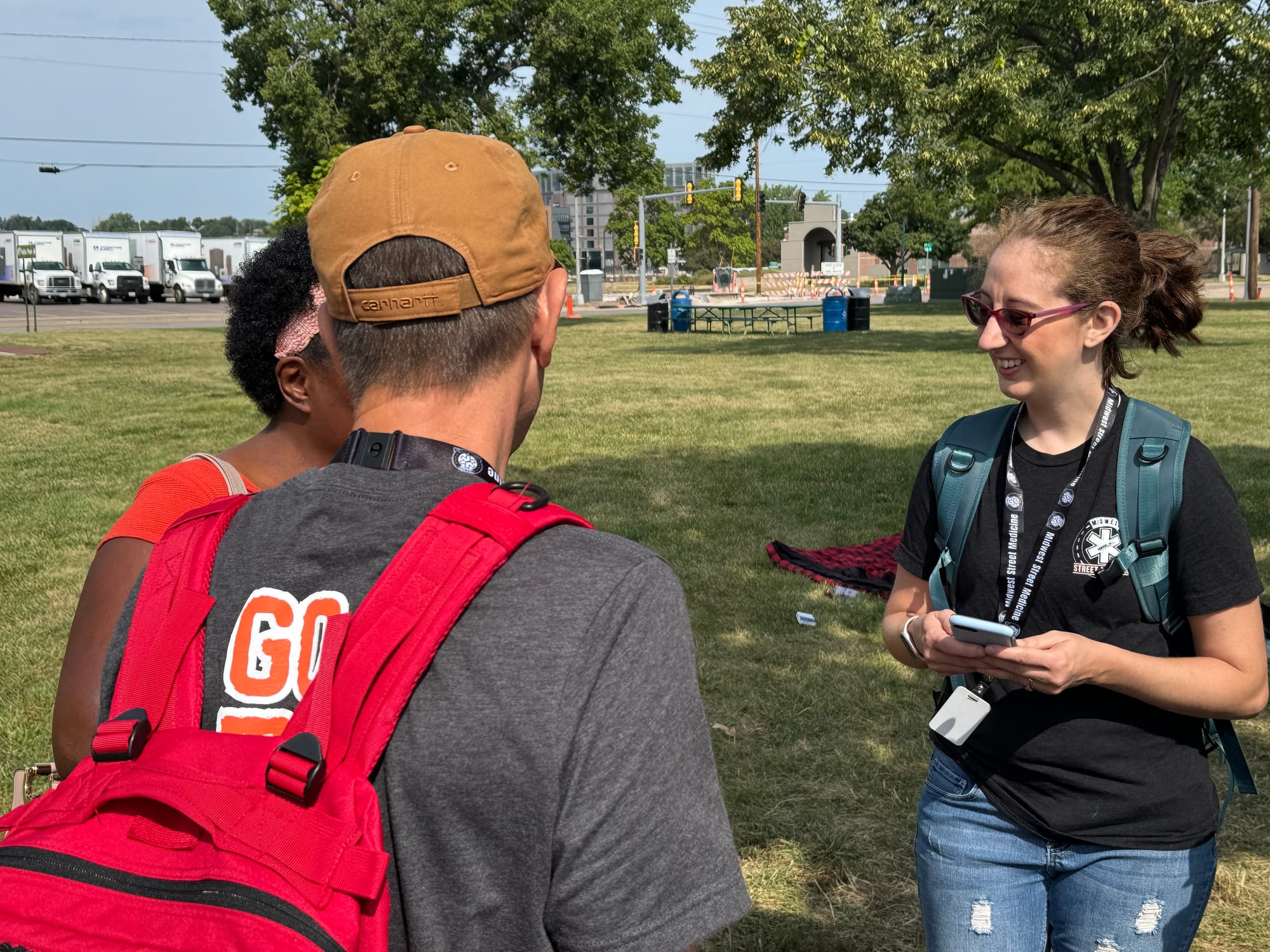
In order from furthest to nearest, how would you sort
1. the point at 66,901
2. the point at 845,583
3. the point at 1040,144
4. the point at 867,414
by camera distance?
the point at 1040,144 < the point at 867,414 < the point at 845,583 < the point at 66,901

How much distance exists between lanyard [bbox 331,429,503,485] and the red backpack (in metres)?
0.11

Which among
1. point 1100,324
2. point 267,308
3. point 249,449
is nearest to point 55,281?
point 267,308

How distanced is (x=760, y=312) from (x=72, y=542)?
2829 centimetres

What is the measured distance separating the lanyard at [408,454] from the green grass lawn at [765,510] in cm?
299

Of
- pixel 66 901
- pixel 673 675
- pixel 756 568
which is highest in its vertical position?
pixel 673 675

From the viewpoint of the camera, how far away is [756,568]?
777 cm

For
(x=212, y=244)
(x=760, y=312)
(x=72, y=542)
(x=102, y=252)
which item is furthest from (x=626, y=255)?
(x=72, y=542)

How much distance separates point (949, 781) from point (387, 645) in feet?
5.31

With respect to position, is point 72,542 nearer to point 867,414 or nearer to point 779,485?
point 779,485

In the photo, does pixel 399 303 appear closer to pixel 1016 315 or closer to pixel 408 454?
pixel 408 454

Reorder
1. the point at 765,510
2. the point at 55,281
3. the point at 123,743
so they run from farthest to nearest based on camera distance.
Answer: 1. the point at 55,281
2. the point at 765,510
3. the point at 123,743

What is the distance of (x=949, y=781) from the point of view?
95.0 inches

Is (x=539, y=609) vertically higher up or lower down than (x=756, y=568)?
higher up

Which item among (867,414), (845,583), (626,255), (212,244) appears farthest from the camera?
(626,255)
